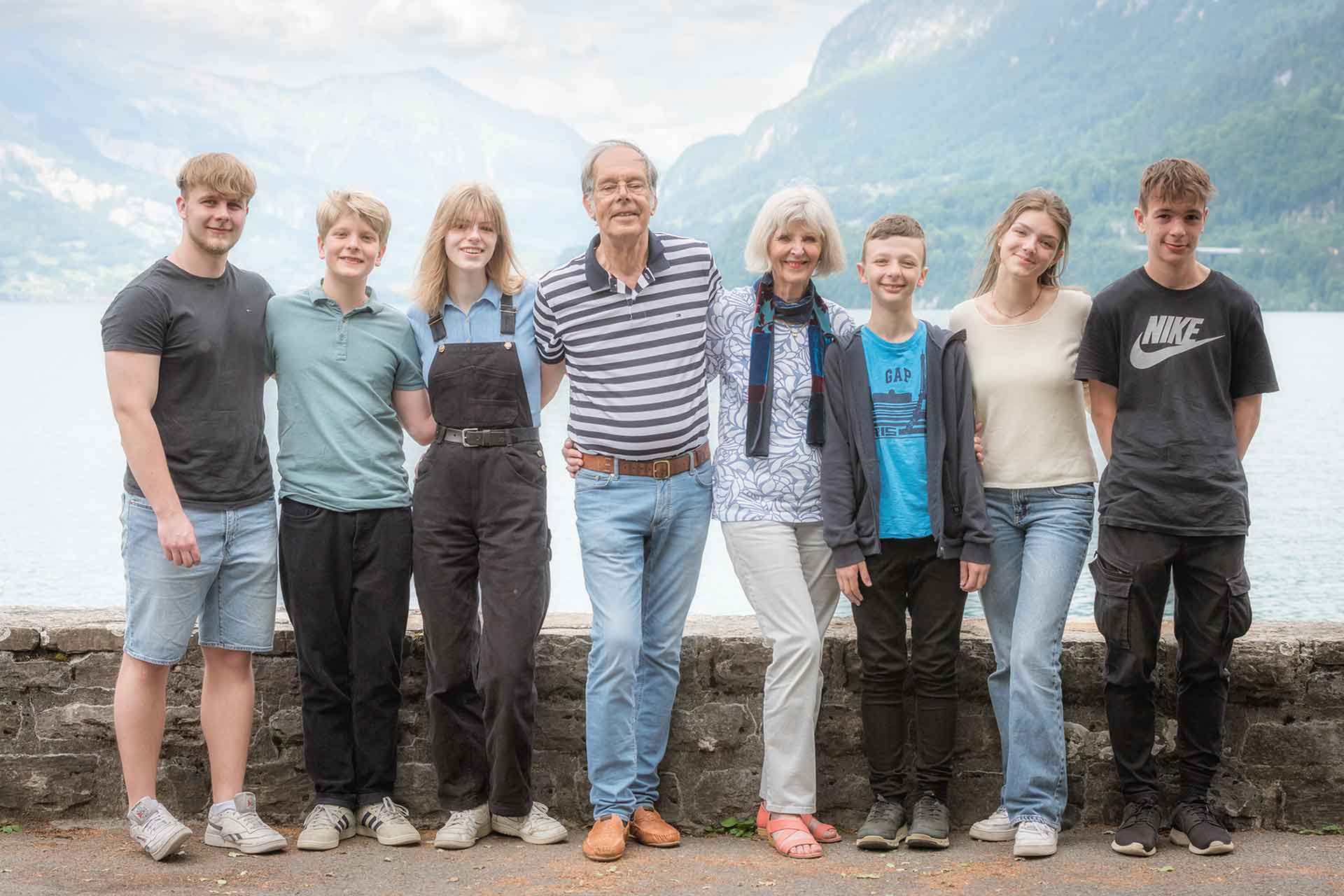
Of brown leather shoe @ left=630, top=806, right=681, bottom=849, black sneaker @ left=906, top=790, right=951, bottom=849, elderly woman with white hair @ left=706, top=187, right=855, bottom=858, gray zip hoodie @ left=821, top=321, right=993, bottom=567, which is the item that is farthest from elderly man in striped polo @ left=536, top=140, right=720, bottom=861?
black sneaker @ left=906, top=790, right=951, bottom=849

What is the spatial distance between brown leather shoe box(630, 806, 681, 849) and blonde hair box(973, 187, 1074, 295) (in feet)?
5.58

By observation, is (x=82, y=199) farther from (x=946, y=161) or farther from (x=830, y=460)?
(x=830, y=460)

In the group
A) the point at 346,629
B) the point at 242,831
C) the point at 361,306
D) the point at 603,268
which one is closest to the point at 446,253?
the point at 361,306

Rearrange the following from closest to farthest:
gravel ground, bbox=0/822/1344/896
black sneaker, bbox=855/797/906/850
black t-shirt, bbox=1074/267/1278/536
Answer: gravel ground, bbox=0/822/1344/896 → black t-shirt, bbox=1074/267/1278/536 → black sneaker, bbox=855/797/906/850

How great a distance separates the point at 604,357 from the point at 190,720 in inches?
63.6

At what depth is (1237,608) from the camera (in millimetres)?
3301

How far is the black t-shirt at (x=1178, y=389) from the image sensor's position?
3266 millimetres

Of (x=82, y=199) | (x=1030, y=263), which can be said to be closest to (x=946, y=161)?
(x=82, y=199)

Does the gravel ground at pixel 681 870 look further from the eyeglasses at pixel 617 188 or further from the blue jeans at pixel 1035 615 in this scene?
the eyeglasses at pixel 617 188

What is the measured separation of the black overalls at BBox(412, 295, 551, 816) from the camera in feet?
11.1

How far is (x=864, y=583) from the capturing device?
3.37m

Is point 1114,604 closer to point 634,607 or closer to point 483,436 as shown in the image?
point 634,607

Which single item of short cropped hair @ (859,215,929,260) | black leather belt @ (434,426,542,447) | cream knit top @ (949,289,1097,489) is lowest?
black leather belt @ (434,426,542,447)

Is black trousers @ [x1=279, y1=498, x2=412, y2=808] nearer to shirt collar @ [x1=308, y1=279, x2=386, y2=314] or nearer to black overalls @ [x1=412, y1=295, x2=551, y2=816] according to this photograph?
black overalls @ [x1=412, y1=295, x2=551, y2=816]
